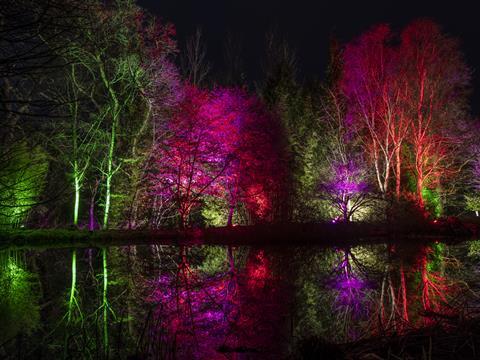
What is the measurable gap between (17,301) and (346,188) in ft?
69.6

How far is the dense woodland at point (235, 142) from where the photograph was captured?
22.2m

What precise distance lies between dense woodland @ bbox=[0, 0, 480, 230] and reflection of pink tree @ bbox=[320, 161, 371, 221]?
77 millimetres

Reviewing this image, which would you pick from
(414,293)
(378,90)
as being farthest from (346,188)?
(414,293)

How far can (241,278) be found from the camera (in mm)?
12188

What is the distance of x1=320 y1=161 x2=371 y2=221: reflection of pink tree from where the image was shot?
87.0 ft

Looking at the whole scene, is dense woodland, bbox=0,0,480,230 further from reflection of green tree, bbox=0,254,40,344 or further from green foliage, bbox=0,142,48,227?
reflection of green tree, bbox=0,254,40,344

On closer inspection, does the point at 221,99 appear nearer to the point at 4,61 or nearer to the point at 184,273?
the point at 184,273

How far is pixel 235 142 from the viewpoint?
942 inches

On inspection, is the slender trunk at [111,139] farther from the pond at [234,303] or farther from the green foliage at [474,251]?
the green foliage at [474,251]

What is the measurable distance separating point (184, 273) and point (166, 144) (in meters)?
11.0

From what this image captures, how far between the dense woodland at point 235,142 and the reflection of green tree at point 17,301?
7725 millimetres

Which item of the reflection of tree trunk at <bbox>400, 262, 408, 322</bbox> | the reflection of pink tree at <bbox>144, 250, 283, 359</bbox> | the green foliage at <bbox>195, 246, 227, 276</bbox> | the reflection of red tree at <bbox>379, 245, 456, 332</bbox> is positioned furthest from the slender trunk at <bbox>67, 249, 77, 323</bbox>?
the reflection of tree trunk at <bbox>400, 262, 408, 322</bbox>

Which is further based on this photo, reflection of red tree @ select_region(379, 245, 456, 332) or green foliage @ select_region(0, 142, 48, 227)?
reflection of red tree @ select_region(379, 245, 456, 332)

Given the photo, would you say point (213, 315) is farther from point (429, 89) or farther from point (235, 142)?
point (429, 89)
